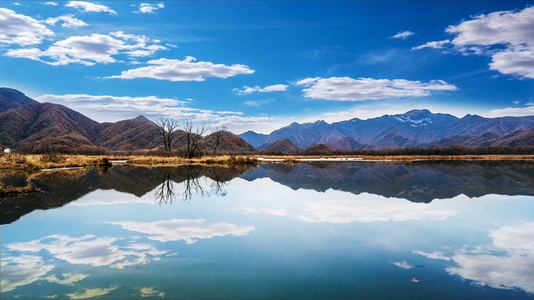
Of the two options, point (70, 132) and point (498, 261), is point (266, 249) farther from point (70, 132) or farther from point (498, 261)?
point (70, 132)

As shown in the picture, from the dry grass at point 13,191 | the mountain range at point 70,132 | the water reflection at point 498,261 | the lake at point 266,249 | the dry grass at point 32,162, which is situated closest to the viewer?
the lake at point 266,249

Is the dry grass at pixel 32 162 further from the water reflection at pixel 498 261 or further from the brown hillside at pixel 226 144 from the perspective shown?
the brown hillside at pixel 226 144

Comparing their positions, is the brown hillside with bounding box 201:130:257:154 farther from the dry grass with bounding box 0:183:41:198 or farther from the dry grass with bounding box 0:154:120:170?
the dry grass with bounding box 0:183:41:198

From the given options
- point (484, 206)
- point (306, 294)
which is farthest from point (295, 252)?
point (484, 206)

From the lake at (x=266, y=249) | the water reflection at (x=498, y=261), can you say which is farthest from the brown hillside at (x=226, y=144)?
the water reflection at (x=498, y=261)

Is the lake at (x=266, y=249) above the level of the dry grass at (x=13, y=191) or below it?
below

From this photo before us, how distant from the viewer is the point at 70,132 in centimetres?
12431

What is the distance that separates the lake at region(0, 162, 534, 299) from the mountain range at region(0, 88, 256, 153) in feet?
251

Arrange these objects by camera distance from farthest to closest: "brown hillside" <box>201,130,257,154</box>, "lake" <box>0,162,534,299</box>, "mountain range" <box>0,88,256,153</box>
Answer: "brown hillside" <box>201,130,257,154</box>
"mountain range" <box>0,88,256,153</box>
"lake" <box>0,162,534,299</box>

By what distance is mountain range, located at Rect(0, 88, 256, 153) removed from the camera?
108250mm

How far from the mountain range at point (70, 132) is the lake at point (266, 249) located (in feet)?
251

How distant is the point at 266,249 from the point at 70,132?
13878 cm

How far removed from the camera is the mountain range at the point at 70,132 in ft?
355

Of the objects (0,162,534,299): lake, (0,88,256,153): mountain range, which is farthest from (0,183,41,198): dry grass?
(0,88,256,153): mountain range
